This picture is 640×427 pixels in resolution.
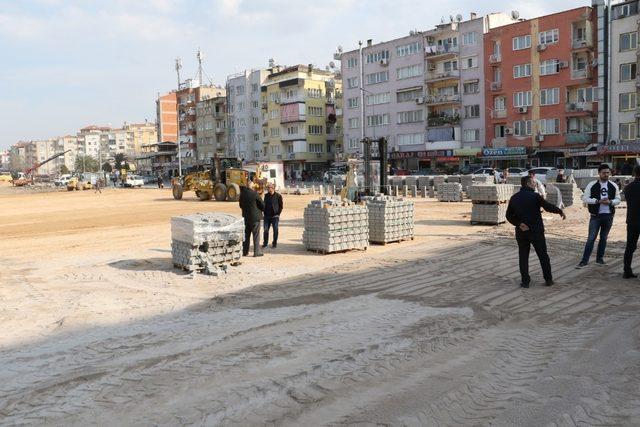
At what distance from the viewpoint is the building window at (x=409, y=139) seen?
6381cm

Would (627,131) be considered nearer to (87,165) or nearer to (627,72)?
(627,72)

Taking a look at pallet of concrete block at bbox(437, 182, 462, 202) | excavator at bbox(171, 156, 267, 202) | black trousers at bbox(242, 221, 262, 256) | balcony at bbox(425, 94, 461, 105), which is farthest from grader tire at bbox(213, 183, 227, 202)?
balcony at bbox(425, 94, 461, 105)

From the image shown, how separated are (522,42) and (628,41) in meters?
9.71

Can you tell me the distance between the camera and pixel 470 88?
5941 cm

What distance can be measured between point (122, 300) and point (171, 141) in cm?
10563

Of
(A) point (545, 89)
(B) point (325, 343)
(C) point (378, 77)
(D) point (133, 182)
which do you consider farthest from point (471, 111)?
(B) point (325, 343)

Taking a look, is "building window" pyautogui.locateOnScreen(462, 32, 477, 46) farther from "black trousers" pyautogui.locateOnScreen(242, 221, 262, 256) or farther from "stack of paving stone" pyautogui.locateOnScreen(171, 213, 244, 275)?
"stack of paving stone" pyautogui.locateOnScreen(171, 213, 244, 275)

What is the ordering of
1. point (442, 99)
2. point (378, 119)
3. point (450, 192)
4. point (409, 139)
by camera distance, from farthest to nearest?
point (378, 119), point (409, 139), point (442, 99), point (450, 192)

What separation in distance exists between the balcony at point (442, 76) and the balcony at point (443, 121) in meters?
3.78

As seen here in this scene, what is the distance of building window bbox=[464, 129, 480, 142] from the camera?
58.6m

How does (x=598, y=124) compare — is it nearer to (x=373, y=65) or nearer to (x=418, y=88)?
(x=418, y=88)

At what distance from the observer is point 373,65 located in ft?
224

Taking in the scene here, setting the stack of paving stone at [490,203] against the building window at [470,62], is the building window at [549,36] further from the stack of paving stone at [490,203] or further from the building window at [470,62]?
the stack of paving stone at [490,203]

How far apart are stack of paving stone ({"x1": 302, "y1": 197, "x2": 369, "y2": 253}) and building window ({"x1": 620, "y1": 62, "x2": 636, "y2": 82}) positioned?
133 feet
